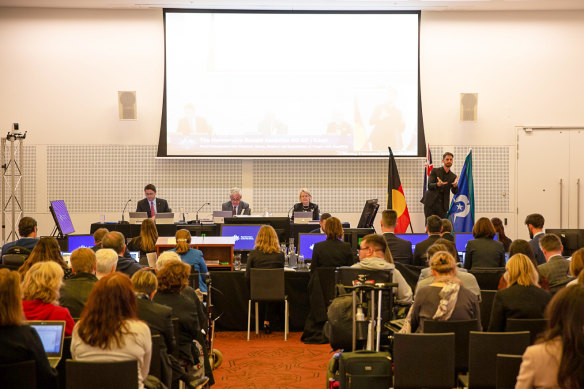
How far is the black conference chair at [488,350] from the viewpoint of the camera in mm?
4066

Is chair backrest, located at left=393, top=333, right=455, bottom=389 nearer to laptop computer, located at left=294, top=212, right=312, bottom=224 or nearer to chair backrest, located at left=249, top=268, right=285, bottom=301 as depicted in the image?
chair backrest, located at left=249, top=268, right=285, bottom=301

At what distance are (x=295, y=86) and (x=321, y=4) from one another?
156cm

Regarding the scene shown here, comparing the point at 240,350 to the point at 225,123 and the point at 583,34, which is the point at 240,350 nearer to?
the point at 225,123

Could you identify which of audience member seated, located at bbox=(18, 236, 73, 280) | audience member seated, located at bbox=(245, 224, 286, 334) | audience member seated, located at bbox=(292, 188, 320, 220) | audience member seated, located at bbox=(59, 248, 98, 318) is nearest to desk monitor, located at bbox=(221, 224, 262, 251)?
audience member seated, located at bbox=(245, 224, 286, 334)

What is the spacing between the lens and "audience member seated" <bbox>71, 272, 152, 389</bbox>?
3410 mm

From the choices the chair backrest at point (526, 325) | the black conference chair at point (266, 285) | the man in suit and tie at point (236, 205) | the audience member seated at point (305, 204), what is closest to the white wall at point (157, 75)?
the man in suit and tie at point (236, 205)

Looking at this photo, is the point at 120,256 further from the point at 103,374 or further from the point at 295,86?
the point at 295,86

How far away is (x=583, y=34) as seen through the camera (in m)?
13.0

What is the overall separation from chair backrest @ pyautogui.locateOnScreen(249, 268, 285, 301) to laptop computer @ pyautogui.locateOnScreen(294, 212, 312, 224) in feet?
7.65

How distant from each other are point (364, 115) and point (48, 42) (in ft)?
20.0

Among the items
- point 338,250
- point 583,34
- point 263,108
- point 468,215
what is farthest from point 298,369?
point 583,34

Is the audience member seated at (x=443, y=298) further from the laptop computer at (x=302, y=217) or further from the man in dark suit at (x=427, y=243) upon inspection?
the laptop computer at (x=302, y=217)

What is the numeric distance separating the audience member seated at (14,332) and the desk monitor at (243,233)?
5549 millimetres

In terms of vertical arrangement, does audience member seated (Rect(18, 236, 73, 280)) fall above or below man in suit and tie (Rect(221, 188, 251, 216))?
below
